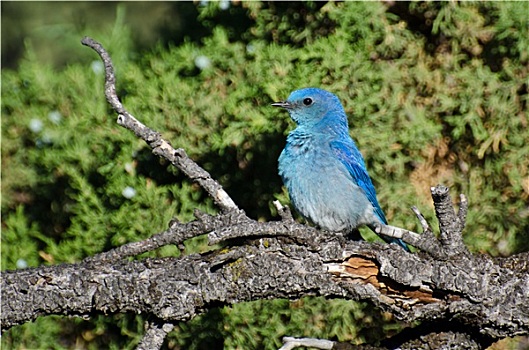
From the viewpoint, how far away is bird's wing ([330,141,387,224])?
4.11m

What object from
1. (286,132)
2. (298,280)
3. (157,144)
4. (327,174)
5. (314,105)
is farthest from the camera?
(286,132)

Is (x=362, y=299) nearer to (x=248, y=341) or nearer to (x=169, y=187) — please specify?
(x=248, y=341)

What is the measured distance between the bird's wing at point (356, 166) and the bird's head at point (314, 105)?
6.5 inches

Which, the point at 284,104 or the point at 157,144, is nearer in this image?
the point at 157,144

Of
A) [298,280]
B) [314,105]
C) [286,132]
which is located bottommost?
[298,280]

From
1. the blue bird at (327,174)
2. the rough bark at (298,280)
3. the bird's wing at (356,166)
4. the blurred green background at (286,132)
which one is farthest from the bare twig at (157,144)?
the blurred green background at (286,132)

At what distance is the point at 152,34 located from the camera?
20.6 ft

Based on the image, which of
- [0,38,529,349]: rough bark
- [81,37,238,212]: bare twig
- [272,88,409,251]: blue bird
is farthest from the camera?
[272,88,409,251]: blue bird

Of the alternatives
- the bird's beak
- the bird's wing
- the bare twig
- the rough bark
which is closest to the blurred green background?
the bird's beak

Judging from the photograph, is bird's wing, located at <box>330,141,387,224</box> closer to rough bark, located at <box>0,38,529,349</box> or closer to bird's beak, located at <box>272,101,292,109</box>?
bird's beak, located at <box>272,101,292,109</box>

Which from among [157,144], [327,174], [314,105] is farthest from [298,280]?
[314,105]

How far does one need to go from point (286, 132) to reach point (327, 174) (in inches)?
20.2

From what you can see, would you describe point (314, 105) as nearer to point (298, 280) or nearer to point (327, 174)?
point (327, 174)

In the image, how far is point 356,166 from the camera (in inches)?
162
